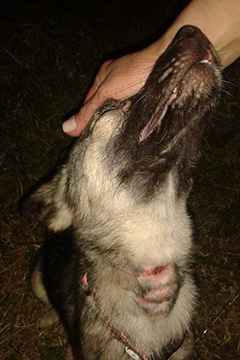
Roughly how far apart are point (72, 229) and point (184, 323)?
103 cm

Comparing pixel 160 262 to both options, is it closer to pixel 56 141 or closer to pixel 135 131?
pixel 135 131

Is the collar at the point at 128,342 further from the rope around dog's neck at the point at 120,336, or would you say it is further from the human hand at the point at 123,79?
the human hand at the point at 123,79

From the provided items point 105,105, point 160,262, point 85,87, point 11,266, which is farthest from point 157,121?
point 85,87

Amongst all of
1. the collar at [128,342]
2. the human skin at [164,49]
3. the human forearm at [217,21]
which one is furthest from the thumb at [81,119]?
the collar at [128,342]

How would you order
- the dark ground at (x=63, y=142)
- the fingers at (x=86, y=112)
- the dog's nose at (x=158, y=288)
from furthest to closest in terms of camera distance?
1. the dark ground at (x=63, y=142)
2. the fingers at (x=86, y=112)
3. the dog's nose at (x=158, y=288)

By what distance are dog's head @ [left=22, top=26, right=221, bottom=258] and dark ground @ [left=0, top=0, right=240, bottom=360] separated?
1610 mm

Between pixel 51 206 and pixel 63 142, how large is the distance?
183cm

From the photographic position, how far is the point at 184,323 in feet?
8.77

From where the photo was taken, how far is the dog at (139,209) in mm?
2068

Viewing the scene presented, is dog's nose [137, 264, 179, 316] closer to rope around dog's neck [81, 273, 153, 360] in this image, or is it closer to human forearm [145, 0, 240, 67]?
rope around dog's neck [81, 273, 153, 360]

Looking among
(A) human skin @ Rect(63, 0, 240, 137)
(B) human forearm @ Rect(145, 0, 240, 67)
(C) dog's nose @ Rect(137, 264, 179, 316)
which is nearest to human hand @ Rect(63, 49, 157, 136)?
(A) human skin @ Rect(63, 0, 240, 137)

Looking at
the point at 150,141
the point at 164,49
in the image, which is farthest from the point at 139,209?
the point at 164,49

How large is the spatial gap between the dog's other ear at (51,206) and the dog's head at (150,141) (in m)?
0.14

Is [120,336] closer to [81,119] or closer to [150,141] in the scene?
[150,141]
